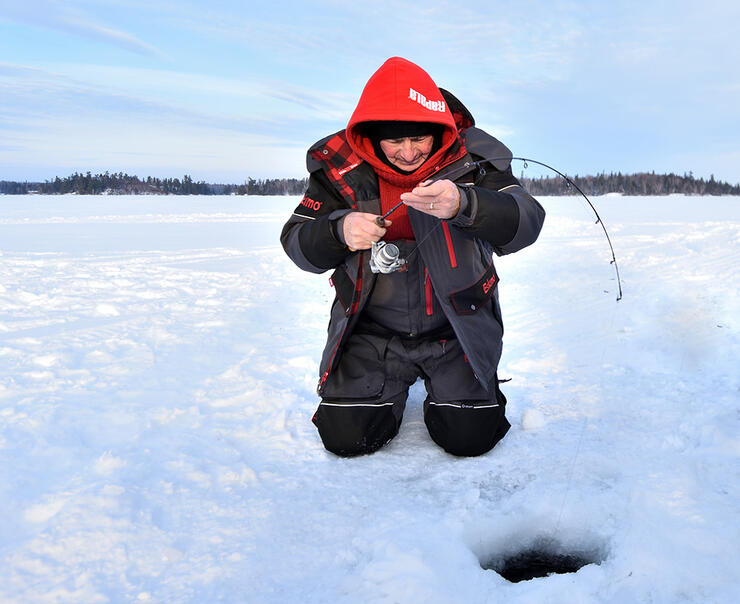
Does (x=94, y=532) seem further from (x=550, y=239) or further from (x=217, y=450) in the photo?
(x=550, y=239)

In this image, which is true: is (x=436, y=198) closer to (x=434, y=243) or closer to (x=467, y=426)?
(x=434, y=243)

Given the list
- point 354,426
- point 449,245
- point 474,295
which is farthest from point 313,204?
point 354,426

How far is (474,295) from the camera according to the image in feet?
8.89

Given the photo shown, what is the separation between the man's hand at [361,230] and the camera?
240cm

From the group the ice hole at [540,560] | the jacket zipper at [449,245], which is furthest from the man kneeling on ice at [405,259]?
the ice hole at [540,560]

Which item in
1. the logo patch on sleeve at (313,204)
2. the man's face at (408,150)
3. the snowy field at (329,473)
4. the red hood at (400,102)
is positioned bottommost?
the snowy field at (329,473)

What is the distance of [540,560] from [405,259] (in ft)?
4.78

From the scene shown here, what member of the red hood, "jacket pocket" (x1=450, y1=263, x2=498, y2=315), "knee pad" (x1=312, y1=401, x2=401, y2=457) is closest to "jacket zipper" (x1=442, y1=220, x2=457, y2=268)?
"jacket pocket" (x1=450, y1=263, x2=498, y2=315)

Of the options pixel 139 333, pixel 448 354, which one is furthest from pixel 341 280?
pixel 139 333

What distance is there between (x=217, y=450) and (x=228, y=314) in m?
2.87

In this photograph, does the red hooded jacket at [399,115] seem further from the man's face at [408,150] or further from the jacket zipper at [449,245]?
the jacket zipper at [449,245]

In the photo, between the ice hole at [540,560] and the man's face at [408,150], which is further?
the man's face at [408,150]

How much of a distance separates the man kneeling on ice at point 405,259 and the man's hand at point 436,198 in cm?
17

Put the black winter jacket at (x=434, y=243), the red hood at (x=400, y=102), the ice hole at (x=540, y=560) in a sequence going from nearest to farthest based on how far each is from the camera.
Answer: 1. the ice hole at (x=540, y=560)
2. the red hood at (x=400, y=102)
3. the black winter jacket at (x=434, y=243)
